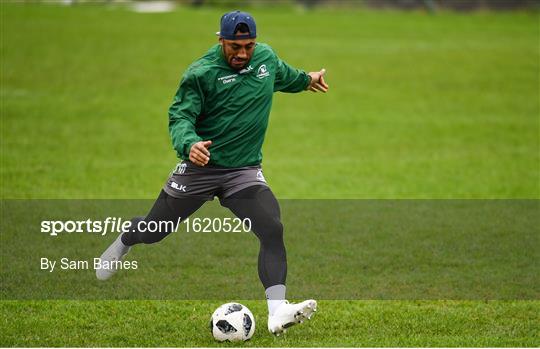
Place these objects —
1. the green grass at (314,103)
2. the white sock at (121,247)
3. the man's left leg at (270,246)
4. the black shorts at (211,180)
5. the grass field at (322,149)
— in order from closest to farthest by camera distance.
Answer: the man's left leg at (270,246) < the black shorts at (211,180) < the grass field at (322,149) < the white sock at (121,247) < the green grass at (314,103)

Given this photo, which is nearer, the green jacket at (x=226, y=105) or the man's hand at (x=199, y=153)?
the man's hand at (x=199, y=153)

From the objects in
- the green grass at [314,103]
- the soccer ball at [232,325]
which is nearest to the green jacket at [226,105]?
the soccer ball at [232,325]

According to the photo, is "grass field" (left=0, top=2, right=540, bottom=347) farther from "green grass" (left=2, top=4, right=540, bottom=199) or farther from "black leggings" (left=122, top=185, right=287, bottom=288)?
"black leggings" (left=122, top=185, right=287, bottom=288)

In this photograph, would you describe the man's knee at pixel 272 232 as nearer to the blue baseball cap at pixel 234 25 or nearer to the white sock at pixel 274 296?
the white sock at pixel 274 296

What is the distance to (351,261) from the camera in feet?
40.7

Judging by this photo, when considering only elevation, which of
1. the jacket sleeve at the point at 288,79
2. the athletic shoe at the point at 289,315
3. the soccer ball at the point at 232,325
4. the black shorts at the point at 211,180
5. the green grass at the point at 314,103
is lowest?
the green grass at the point at 314,103

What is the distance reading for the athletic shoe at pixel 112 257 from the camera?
1042cm

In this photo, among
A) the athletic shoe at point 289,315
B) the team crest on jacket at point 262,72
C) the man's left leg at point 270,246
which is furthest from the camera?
the team crest on jacket at point 262,72

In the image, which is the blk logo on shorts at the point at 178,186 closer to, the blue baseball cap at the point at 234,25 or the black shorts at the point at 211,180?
the black shorts at the point at 211,180

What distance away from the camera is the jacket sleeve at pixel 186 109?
29.3 feet

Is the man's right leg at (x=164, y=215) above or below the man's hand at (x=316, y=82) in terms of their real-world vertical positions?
below

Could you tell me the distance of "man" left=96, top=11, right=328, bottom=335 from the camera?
900 centimetres

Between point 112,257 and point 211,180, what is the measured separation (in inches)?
66.0

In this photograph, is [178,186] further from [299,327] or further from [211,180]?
[299,327]
